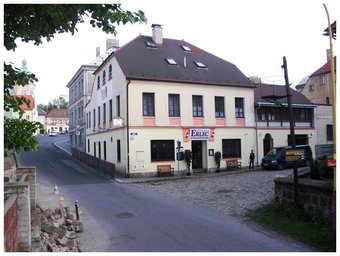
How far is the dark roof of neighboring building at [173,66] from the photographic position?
87.6 feet

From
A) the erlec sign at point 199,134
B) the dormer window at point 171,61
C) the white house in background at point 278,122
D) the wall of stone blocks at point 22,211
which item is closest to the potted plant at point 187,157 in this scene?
the erlec sign at point 199,134

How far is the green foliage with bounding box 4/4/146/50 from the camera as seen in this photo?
4777 millimetres

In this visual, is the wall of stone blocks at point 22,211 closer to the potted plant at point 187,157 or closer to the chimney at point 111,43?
the potted plant at point 187,157

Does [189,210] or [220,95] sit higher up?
[220,95]

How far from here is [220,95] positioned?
95.9ft

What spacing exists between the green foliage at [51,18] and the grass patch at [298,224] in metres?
6.90

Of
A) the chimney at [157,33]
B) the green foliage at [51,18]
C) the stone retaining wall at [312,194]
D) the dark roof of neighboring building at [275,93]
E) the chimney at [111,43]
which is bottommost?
the stone retaining wall at [312,194]

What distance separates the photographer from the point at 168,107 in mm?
26938

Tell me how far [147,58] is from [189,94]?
14.6 feet

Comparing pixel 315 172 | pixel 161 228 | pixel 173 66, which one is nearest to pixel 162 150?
pixel 173 66

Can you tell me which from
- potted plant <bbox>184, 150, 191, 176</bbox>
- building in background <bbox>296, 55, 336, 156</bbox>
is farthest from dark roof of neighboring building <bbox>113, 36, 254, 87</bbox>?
building in background <bbox>296, 55, 336, 156</bbox>

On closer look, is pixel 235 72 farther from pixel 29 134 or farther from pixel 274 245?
pixel 29 134

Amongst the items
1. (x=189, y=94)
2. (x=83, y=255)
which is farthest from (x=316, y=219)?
(x=189, y=94)

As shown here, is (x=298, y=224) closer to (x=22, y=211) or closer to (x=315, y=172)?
(x=315, y=172)
